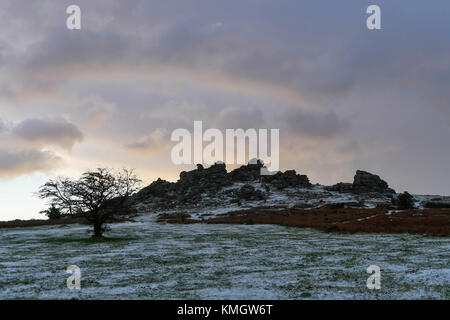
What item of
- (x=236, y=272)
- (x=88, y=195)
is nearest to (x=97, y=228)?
(x=88, y=195)

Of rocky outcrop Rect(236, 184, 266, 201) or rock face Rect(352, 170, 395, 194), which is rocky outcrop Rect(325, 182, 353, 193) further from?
rocky outcrop Rect(236, 184, 266, 201)

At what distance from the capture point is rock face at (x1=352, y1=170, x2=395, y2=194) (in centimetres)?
18274

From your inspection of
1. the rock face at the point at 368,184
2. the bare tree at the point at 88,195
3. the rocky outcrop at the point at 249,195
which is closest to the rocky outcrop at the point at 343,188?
the rock face at the point at 368,184

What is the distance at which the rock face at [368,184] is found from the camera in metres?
183

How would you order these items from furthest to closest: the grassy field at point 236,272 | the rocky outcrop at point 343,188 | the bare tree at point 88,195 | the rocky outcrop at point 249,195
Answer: the rocky outcrop at point 343,188 < the rocky outcrop at point 249,195 < the bare tree at point 88,195 < the grassy field at point 236,272

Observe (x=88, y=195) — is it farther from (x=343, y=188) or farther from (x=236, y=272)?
(x=343, y=188)

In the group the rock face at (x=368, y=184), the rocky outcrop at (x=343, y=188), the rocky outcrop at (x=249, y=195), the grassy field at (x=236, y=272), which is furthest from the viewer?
the rocky outcrop at (x=343, y=188)

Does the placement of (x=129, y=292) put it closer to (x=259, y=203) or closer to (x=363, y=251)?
(x=363, y=251)

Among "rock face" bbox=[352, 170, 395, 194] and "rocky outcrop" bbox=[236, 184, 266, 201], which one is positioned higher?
"rock face" bbox=[352, 170, 395, 194]

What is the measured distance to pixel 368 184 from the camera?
610 ft

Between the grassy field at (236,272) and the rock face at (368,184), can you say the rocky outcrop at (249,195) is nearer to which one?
the rock face at (368,184)

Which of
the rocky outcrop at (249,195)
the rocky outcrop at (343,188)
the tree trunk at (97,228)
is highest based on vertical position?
the rocky outcrop at (343,188)

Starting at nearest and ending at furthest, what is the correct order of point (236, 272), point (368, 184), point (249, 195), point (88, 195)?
point (236, 272)
point (88, 195)
point (249, 195)
point (368, 184)

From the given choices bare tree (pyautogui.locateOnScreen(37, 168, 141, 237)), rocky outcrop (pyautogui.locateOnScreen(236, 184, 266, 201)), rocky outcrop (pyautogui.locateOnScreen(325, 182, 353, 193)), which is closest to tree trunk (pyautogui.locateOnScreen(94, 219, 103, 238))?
bare tree (pyautogui.locateOnScreen(37, 168, 141, 237))
